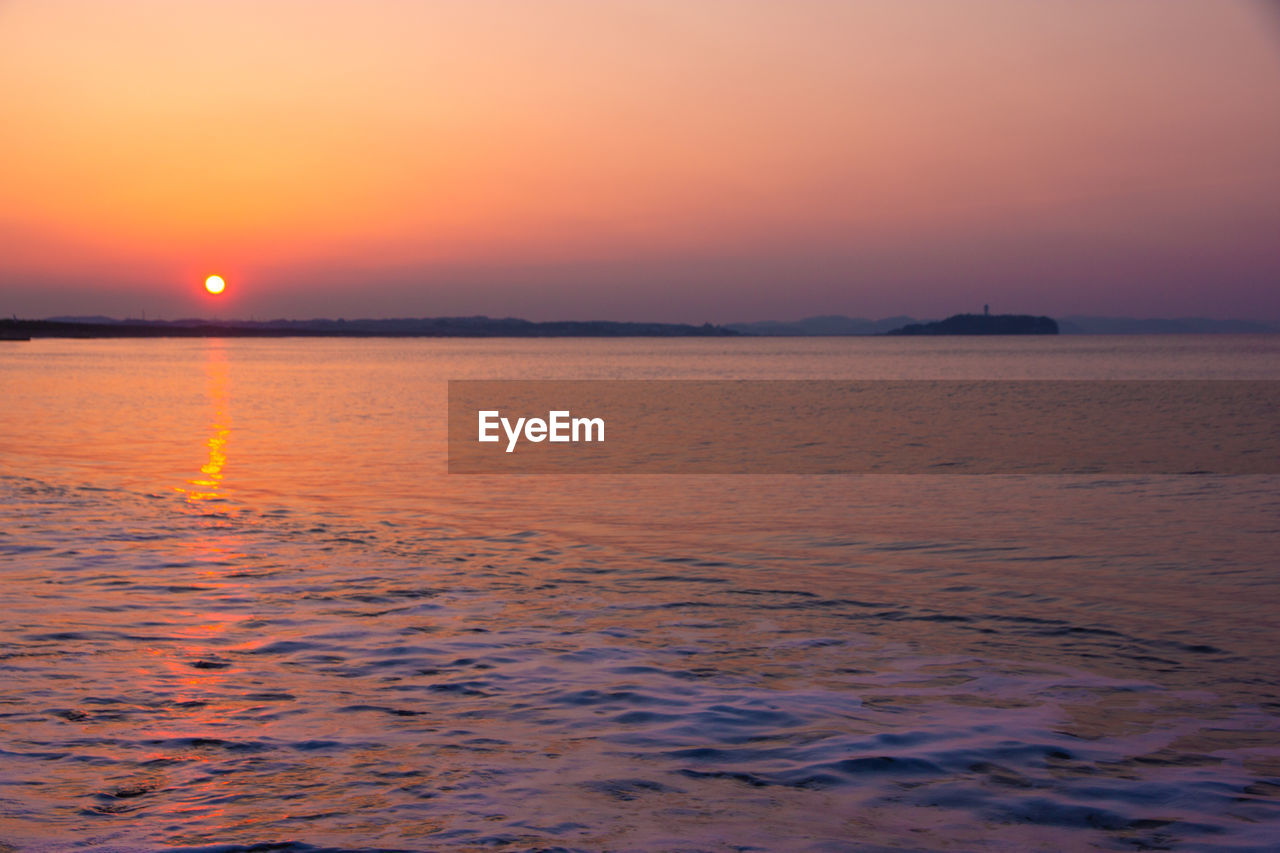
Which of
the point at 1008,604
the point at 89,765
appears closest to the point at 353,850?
the point at 89,765

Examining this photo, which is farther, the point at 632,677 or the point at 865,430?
the point at 865,430

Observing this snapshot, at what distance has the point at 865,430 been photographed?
40.8 m

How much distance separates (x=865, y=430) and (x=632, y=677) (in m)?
33.0

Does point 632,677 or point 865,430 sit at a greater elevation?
point 632,677

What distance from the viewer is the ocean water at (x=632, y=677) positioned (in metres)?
6.12

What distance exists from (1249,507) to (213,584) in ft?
60.0

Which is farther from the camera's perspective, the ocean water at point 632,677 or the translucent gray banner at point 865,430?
the translucent gray banner at point 865,430

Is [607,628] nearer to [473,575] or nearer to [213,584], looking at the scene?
[473,575]

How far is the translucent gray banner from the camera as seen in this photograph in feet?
92.6

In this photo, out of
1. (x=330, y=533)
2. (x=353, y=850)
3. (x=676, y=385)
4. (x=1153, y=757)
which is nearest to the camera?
(x=353, y=850)

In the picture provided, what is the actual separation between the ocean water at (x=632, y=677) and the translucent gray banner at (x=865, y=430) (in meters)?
8.83

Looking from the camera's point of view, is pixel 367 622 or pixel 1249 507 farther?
pixel 1249 507

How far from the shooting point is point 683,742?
7.37 meters

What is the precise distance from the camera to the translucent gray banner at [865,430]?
28234 mm
